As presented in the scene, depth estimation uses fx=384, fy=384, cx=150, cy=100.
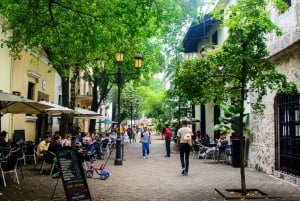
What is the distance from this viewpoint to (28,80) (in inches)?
731

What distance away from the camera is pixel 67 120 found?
18438 millimetres

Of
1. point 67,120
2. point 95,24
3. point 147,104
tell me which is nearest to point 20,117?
point 67,120

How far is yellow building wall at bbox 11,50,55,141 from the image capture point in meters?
17.0

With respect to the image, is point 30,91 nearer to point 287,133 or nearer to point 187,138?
point 187,138

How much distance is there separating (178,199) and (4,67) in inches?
404

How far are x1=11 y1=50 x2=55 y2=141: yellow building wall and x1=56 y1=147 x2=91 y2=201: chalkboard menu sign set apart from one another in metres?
8.28

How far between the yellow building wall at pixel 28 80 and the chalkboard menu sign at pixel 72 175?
8.28 meters

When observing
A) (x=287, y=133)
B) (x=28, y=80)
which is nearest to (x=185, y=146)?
(x=287, y=133)

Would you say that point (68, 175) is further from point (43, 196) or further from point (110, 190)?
point (110, 190)

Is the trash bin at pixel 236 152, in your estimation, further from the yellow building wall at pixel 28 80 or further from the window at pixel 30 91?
the window at pixel 30 91

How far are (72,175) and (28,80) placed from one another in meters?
12.0

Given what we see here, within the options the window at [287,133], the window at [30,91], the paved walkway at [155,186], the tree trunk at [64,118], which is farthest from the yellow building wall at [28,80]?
the window at [287,133]

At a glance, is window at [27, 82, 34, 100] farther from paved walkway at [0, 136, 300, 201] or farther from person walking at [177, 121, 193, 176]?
person walking at [177, 121, 193, 176]

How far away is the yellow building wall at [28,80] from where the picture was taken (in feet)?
55.8
